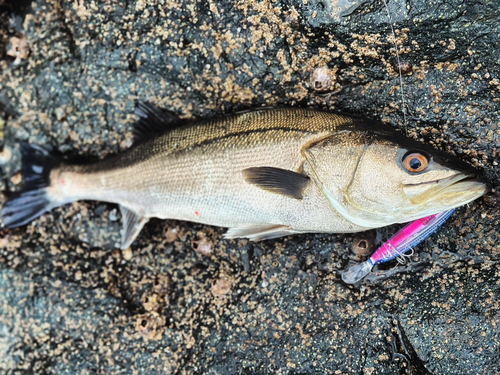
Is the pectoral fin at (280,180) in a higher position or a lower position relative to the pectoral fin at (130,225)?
higher

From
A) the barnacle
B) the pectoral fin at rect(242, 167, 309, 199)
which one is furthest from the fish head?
the barnacle

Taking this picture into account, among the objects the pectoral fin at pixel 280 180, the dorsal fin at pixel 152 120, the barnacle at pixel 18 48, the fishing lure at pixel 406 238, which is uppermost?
the barnacle at pixel 18 48

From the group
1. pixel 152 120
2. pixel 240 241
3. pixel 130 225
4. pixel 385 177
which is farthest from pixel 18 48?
pixel 385 177

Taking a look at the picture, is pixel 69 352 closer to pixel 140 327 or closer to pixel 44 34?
pixel 140 327

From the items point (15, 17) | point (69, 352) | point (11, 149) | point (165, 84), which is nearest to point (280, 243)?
point (165, 84)

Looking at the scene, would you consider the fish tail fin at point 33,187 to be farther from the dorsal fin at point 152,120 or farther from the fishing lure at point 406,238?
the fishing lure at point 406,238

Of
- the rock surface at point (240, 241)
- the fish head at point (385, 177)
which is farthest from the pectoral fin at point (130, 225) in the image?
the fish head at point (385, 177)

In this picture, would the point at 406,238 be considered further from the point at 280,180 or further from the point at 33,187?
the point at 33,187
